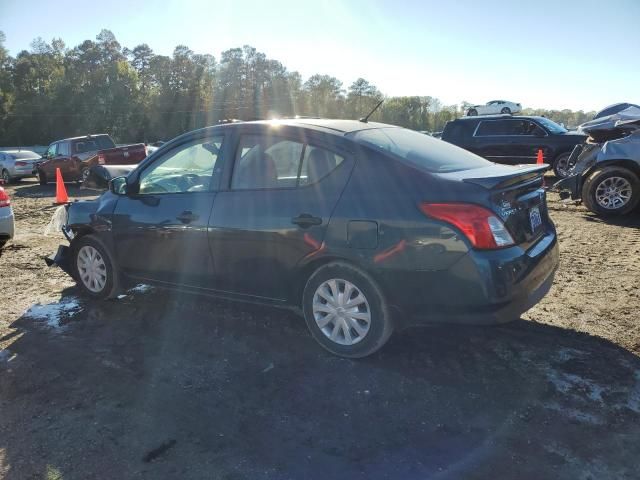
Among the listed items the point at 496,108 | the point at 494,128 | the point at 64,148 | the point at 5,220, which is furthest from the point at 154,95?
the point at 5,220

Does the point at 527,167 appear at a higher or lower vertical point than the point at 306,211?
higher

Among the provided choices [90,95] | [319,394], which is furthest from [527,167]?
[90,95]

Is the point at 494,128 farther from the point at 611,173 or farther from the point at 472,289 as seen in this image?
the point at 472,289

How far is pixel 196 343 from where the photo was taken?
157 inches

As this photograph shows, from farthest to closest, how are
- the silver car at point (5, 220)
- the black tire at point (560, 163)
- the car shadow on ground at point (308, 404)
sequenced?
the black tire at point (560, 163)
the silver car at point (5, 220)
the car shadow on ground at point (308, 404)

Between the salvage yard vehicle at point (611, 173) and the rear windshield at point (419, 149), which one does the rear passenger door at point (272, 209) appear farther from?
the salvage yard vehicle at point (611, 173)

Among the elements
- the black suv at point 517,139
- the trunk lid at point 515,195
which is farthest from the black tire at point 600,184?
the black suv at point 517,139

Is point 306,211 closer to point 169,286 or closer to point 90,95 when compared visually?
point 169,286

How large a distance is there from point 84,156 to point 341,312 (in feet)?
54.4

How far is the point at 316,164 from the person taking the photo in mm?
3570

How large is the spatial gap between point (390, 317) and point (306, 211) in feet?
3.05

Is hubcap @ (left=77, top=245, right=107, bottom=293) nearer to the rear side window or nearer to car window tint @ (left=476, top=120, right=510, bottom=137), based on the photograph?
the rear side window

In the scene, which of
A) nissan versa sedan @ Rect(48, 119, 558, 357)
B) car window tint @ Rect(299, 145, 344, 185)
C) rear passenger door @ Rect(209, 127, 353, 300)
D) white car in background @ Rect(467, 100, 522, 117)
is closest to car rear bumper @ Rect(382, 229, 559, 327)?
nissan versa sedan @ Rect(48, 119, 558, 357)

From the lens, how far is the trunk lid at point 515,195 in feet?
10.2
